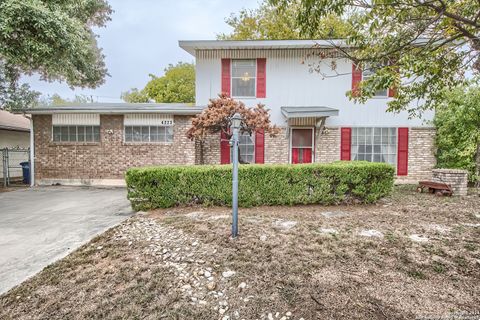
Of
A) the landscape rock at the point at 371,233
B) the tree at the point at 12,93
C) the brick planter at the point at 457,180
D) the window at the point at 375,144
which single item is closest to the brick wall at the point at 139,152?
the window at the point at 375,144

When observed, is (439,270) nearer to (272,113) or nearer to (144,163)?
(272,113)

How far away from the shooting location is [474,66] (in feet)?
14.7

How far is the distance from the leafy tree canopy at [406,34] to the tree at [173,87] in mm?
19771

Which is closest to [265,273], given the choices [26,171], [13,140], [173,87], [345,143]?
[345,143]

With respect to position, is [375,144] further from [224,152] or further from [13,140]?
[13,140]

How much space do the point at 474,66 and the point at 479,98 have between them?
17.2 ft

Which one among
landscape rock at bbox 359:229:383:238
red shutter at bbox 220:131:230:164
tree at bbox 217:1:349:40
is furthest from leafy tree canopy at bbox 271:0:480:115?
tree at bbox 217:1:349:40

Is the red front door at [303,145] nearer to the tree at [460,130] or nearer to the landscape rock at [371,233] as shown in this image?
the tree at [460,130]

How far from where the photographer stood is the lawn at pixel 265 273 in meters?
2.39

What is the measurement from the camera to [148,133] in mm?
10234

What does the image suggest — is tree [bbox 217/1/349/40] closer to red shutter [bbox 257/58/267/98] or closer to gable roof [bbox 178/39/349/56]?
gable roof [bbox 178/39/349/56]

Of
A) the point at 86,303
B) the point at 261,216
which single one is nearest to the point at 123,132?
the point at 261,216

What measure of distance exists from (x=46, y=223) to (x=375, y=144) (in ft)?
36.6

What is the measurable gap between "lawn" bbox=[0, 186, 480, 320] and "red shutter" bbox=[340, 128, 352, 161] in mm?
5542
